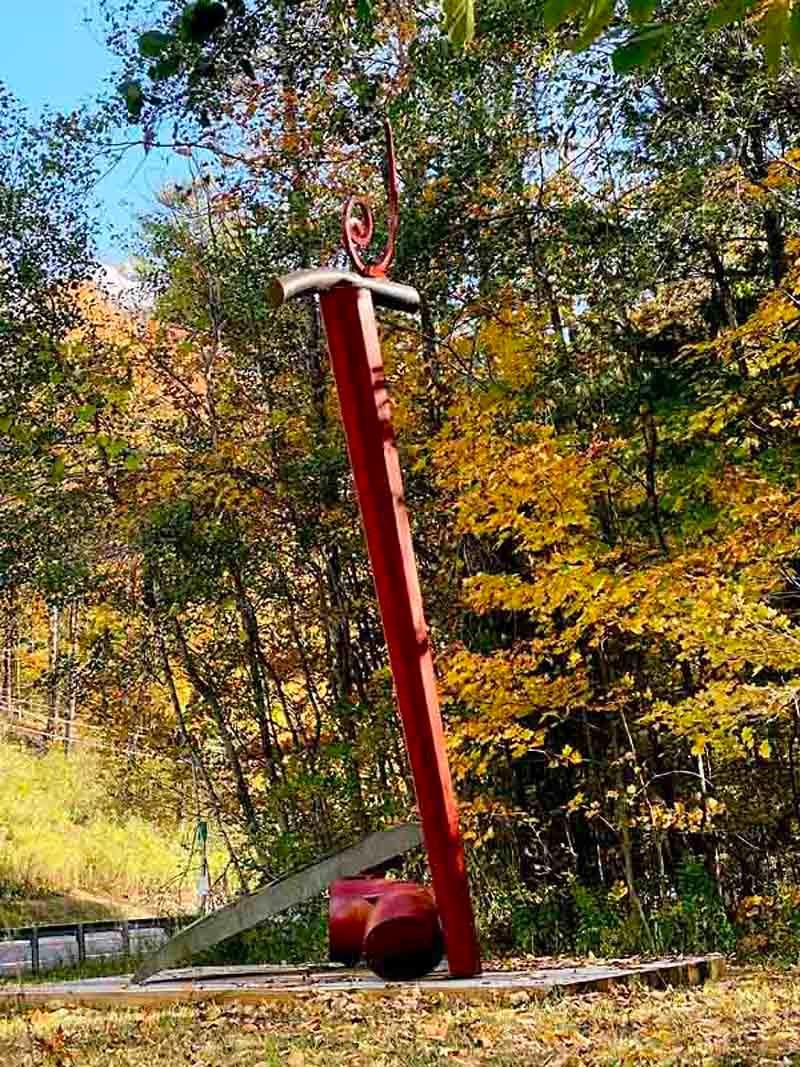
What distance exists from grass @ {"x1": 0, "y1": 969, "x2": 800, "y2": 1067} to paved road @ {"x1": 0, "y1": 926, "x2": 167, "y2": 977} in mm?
7161

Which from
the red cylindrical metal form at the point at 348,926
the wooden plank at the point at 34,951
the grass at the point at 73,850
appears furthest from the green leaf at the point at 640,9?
the grass at the point at 73,850

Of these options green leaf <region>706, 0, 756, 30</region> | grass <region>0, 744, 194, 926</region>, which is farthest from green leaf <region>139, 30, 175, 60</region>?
grass <region>0, 744, 194, 926</region>

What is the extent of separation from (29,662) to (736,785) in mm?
12688

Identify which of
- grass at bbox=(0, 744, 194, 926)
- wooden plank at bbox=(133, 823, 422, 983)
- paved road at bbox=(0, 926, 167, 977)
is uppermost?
grass at bbox=(0, 744, 194, 926)

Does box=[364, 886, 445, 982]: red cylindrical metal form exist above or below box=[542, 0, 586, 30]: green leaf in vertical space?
below

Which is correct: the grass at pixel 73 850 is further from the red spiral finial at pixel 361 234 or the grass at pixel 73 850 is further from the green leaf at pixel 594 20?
the green leaf at pixel 594 20

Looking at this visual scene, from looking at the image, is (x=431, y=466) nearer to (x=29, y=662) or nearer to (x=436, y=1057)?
(x=436, y=1057)

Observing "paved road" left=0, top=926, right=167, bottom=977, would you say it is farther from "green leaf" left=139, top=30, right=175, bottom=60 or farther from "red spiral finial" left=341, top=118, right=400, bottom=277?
"green leaf" left=139, top=30, right=175, bottom=60

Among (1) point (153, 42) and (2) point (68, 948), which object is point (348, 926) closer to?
(1) point (153, 42)

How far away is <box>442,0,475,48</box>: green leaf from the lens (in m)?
1.54

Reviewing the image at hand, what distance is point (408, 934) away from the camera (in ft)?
14.8

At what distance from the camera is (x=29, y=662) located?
731 inches

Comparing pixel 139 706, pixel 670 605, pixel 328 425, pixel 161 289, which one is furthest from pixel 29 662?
pixel 670 605

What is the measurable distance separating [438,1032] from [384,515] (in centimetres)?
144
